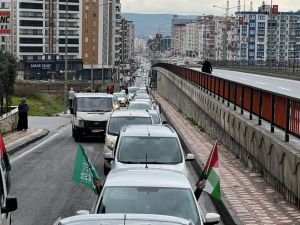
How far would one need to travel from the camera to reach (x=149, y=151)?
14.3 meters

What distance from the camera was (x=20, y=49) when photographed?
160875 mm

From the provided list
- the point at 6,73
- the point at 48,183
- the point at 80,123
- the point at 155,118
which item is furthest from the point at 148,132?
the point at 6,73

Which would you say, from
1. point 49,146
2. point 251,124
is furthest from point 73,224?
point 49,146

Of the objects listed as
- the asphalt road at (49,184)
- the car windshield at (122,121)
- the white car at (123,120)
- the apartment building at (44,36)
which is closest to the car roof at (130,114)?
the white car at (123,120)

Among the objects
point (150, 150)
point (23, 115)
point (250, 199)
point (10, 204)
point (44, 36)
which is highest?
point (44, 36)

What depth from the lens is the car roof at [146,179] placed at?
8.47 m

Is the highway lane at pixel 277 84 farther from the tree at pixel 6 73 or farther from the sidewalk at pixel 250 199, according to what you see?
the tree at pixel 6 73

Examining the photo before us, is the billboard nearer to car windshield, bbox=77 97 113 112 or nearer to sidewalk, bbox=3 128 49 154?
car windshield, bbox=77 97 113 112

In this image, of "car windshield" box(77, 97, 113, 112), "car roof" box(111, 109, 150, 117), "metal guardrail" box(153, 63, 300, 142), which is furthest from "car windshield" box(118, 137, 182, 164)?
"car windshield" box(77, 97, 113, 112)

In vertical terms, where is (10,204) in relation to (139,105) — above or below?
above

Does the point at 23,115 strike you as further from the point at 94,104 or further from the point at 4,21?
the point at 4,21

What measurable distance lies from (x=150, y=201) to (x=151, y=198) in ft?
0.16

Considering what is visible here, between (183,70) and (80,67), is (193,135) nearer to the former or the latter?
(183,70)

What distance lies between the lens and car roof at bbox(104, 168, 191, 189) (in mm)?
8469
